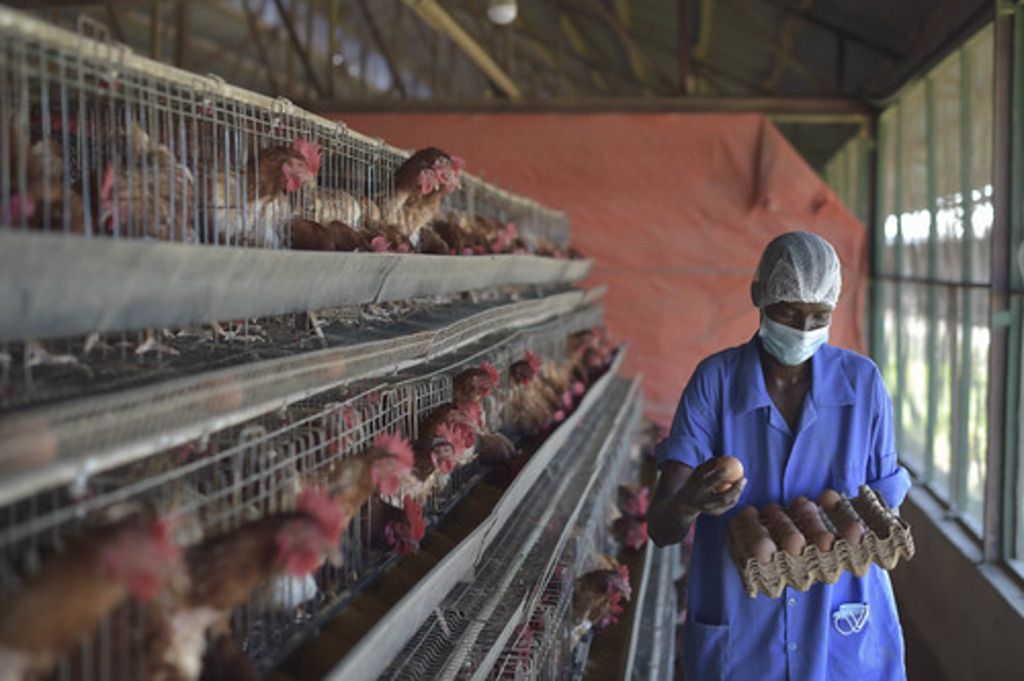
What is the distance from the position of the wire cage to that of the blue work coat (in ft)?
3.44

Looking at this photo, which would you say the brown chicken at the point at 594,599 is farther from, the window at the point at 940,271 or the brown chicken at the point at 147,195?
the brown chicken at the point at 147,195

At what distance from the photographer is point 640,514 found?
17.5 feet

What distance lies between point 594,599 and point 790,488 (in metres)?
1.47

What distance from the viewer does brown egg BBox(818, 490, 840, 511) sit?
7.59 feet

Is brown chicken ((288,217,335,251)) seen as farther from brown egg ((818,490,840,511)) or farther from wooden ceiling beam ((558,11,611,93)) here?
wooden ceiling beam ((558,11,611,93))

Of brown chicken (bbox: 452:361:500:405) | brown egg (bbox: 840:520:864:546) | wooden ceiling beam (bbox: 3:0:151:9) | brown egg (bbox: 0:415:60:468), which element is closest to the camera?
brown egg (bbox: 0:415:60:468)

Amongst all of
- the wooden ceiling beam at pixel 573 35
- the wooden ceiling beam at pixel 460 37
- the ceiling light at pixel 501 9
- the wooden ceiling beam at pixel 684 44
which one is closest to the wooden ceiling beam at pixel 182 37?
the wooden ceiling beam at pixel 460 37

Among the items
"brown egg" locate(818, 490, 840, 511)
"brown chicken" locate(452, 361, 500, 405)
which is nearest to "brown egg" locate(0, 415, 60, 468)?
"brown egg" locate(818, 490, 840, 511)

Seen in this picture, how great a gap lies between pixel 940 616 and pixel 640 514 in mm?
1638

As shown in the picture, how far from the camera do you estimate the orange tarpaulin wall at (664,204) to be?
773 centimetres

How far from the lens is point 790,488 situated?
2.39 m

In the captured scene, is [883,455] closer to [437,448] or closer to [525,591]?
[525,591]

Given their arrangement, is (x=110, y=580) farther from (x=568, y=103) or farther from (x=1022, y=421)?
(x=568, y=103)

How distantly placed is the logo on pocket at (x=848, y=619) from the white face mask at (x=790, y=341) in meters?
0.60
